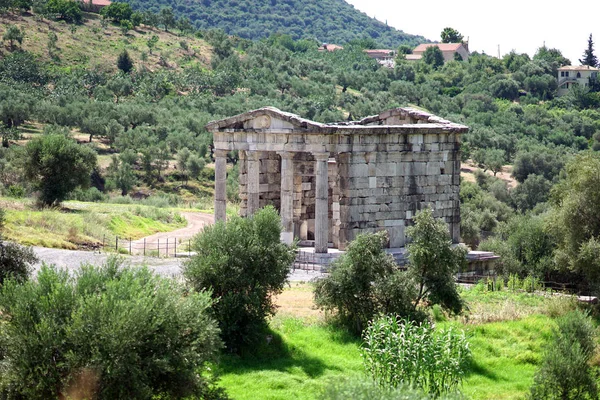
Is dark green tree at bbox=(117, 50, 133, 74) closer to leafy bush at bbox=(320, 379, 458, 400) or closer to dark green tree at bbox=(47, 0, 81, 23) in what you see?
dark green tree at bbox=(47, 0, 81, 23)

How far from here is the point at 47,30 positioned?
98.6 meters

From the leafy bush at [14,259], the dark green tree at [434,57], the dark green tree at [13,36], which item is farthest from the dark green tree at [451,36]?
the leafy bush at [14,259]

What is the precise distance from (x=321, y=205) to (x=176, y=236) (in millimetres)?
12536

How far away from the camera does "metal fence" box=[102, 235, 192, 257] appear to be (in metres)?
37.9

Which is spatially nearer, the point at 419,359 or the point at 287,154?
Answer: the point at 419,359

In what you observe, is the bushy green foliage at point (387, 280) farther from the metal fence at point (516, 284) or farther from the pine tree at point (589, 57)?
the pine tree at point (589, 57)

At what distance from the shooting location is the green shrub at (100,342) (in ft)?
62.3

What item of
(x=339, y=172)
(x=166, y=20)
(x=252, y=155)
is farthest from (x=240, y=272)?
(x=166, y=20)

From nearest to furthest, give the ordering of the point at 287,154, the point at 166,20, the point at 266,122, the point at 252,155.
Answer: the point at 287,154 → the point at 266,122 → the point at 252,155 → the point at 166,20

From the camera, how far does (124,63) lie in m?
93.9

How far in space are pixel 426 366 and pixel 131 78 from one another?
72251 millimetres

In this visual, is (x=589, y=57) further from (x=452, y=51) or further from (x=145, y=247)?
(x=145, y=247)

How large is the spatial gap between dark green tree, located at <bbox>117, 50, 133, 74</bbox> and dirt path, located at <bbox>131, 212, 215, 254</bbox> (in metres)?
40.8

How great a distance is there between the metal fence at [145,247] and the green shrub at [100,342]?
53.9 ft
